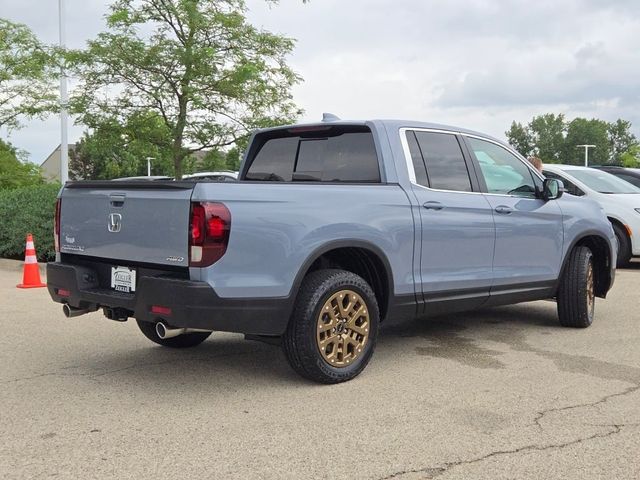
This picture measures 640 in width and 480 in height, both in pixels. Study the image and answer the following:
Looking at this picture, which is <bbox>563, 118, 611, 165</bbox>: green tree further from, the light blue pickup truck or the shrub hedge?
the light blue pickup truck

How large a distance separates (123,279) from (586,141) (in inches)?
5307

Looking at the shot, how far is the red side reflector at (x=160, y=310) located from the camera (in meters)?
4.46

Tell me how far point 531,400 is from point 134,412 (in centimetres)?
241

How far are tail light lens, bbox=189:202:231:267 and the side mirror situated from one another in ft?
11.2

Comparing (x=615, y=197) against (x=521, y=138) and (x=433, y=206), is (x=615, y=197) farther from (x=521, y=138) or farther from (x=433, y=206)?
(x=521, y=138)

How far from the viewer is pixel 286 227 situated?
15.2ft

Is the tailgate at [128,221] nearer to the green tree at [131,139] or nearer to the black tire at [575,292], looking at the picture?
the black tire at [575,292]

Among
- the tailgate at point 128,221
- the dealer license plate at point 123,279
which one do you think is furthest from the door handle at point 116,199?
the dealer license plate at point 123,279

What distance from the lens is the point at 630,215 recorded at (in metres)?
11.8

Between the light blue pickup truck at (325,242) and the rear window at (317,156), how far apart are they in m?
0.01

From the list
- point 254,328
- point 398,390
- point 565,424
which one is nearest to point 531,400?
point 565,424

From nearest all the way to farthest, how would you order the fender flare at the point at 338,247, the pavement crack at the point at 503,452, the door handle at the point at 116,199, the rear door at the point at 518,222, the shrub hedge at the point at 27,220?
the pavement crack at the point at 503,452, the fender flare at the point at 338,247, the door handle at the point at 116,199, the rear door at the point at 518,222, the shrub hedge at the point at 27,220

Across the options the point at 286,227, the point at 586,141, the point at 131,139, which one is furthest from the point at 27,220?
the point at 586,141

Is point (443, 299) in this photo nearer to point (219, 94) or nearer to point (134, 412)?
point (134, 412)
